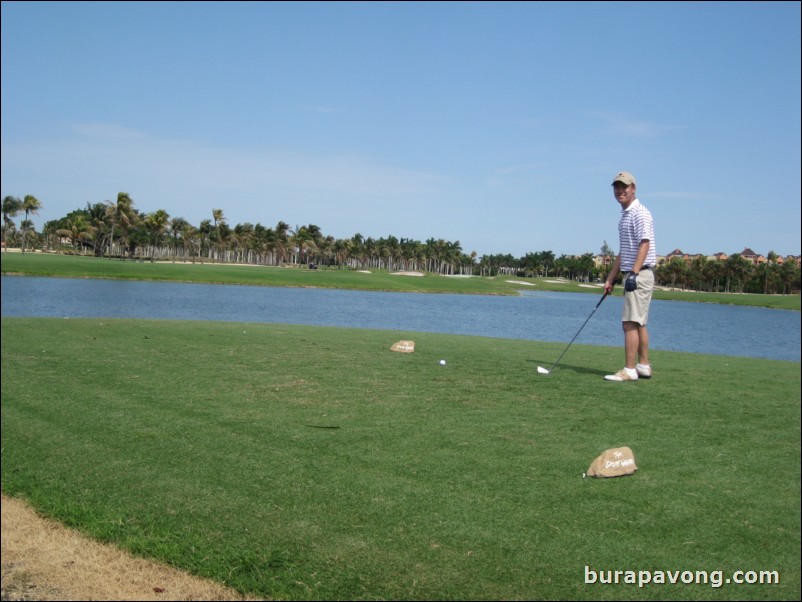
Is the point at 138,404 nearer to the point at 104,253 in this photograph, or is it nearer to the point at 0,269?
the point at 0,269

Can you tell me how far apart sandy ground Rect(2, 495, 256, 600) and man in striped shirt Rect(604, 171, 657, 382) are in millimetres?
6203

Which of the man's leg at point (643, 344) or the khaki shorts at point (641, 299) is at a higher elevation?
the khaki shorts at point (641, 299)

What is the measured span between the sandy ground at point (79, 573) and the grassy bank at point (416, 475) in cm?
11

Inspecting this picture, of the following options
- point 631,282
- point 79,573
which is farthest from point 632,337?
point 79,573

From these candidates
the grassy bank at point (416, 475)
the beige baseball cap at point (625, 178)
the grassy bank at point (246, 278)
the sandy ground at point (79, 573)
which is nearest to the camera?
the grassy bank at point (416, 475)

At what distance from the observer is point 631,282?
8.41m

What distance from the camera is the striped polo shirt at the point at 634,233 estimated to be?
27.6 ft

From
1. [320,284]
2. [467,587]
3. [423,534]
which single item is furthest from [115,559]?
[320,284]

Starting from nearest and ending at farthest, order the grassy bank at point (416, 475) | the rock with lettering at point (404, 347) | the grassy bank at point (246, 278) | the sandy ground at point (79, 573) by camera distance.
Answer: the grassy bank at point (416, 475) → the sandy ground at point (79, 573) → the grassy bank at point (246, 278) → the rock with lettering at point (404, 347)

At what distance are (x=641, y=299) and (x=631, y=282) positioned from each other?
379mm

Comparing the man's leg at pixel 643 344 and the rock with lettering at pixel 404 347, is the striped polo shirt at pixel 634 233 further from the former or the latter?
the rock with lettering at pixel 404 347

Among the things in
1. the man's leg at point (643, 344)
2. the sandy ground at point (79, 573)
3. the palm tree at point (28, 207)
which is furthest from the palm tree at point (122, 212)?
the man's leg at point (643, 344)

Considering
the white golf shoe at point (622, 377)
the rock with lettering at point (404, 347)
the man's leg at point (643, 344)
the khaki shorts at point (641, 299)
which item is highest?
the khaki shorts at point (641, 299)

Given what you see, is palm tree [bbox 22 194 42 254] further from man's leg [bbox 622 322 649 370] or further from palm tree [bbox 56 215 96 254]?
man's leg [bbox 622 322 649 370]
